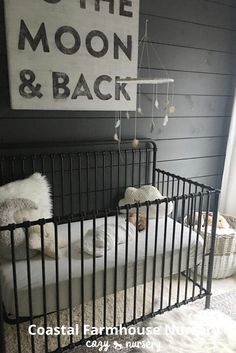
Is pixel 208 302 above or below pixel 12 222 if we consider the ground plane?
below

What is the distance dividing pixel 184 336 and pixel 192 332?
0.18ft

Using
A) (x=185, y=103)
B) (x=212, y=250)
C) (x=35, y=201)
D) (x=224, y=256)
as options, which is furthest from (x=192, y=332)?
(x=185, y=103)

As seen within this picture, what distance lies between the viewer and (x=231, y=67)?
251cm

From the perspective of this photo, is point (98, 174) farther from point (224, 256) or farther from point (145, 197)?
point (224, 256)

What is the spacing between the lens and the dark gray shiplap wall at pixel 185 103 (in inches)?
76.0

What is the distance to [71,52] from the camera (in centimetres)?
183

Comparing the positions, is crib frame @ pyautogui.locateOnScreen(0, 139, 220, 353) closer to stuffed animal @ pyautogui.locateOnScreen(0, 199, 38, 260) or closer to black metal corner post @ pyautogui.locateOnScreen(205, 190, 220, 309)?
black metal corner post @ pyautogui.locateOnScreen(205, 190, 220, 309)

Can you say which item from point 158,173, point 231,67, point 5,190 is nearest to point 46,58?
point 5,190

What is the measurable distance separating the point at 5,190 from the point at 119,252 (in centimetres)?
70

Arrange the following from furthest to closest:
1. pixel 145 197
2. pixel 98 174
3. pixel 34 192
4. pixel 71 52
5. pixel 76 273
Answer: pixel 98 174
pixel 145 197
pixel 71 52
pixel 34 192
pixel 76 273

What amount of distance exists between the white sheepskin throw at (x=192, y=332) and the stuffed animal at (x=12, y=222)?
0.79 m

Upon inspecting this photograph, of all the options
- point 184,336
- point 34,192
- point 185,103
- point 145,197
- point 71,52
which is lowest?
point 184,336

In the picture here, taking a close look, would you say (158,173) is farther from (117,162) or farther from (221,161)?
(221,161)

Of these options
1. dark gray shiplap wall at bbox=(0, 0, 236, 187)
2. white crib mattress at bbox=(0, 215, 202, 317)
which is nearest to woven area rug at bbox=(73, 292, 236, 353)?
white crib mattress at bbox=(0, 215, 202, 317)
